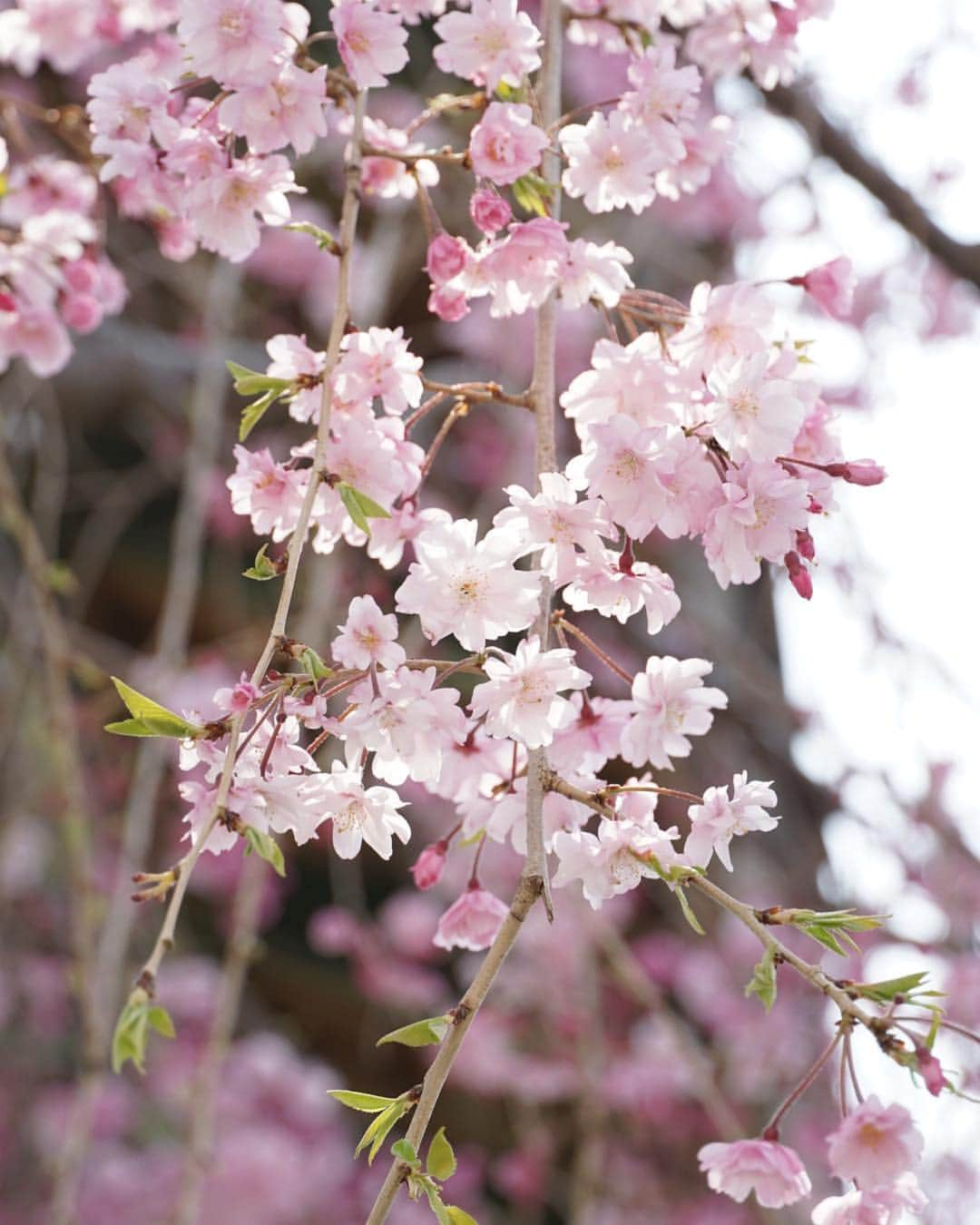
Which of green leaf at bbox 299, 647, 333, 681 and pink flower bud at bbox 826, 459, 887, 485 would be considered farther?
pink flower bud at bbox 826, 459, 887, 485

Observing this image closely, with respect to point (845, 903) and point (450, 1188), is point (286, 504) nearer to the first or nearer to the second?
point (845, 903)

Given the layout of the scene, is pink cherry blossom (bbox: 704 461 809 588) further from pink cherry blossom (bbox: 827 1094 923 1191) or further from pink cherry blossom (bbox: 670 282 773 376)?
pink cherry blossom (bbox: 827 1094 923 1191)

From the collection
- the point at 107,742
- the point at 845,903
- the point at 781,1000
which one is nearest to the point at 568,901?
the point at 845,903

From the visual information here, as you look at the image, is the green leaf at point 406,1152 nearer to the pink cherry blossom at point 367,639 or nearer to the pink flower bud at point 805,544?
the pink cherry blossom at point 367,639

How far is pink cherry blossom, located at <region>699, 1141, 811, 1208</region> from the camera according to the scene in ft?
3.09

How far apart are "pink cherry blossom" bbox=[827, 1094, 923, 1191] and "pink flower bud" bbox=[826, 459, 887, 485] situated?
44 cm

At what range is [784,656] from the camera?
418 cm

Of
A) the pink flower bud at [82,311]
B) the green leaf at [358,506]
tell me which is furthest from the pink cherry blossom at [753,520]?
the pink flower bud at [82,311]

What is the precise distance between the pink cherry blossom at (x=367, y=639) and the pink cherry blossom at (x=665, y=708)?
0.20 m

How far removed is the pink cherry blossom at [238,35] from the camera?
1.09 meters

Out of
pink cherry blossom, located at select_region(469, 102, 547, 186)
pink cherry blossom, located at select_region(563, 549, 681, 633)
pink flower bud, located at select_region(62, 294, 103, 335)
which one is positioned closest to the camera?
pink cherry blossom, located at select_region(563, 549, 681, 633)

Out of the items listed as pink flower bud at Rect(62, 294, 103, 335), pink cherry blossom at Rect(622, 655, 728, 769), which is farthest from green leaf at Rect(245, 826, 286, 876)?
pink flower bud at Rect(62, 294, 103, 335)

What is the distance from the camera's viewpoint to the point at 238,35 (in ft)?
3.61

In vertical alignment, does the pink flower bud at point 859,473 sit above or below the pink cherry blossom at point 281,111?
below
